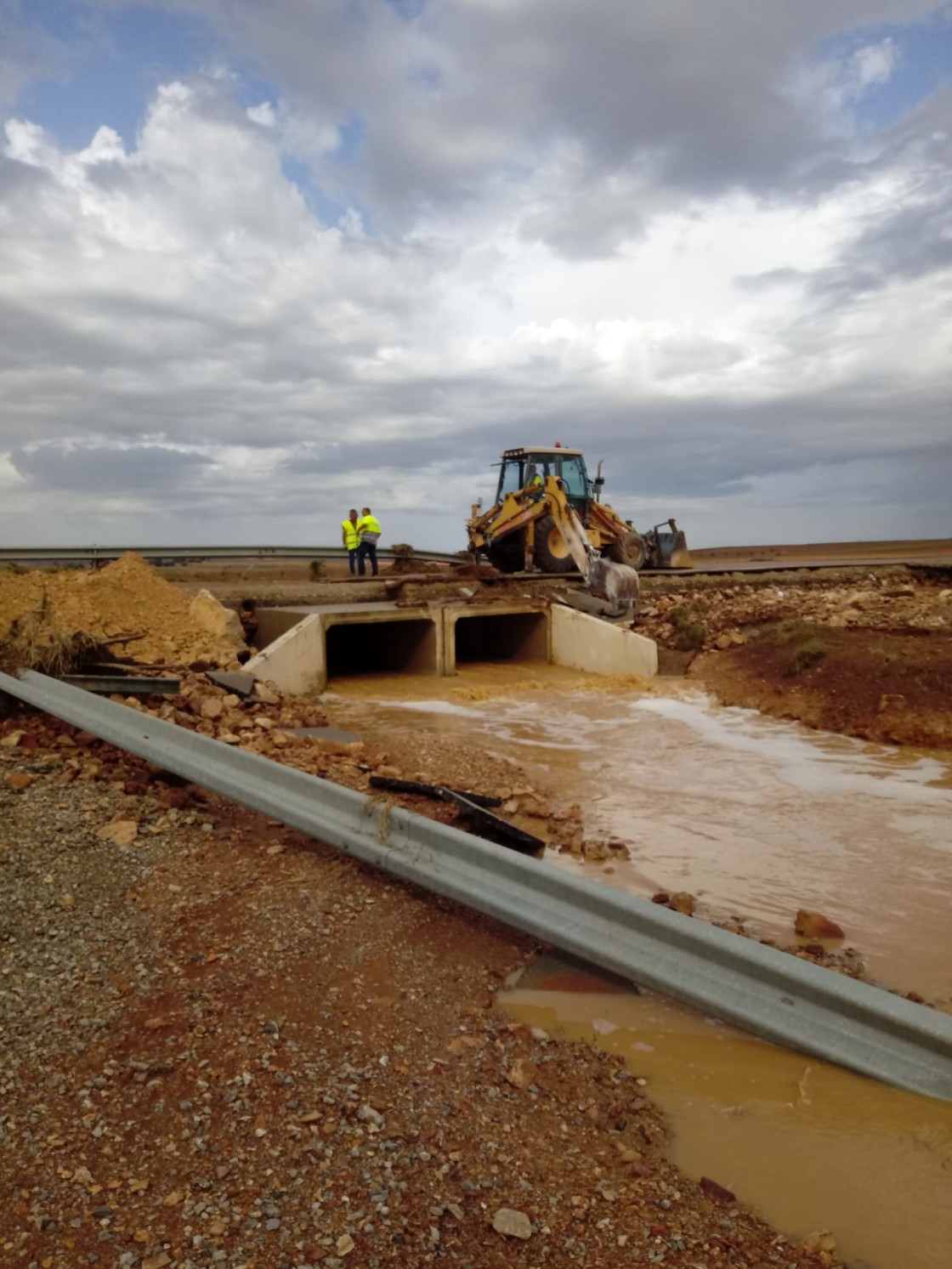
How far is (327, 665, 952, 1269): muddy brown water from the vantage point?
2.33m

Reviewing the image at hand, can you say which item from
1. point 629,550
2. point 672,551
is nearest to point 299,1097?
point 629,550

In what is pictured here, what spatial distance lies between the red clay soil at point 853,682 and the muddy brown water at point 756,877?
1.17 feet

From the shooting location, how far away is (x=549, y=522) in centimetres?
1706

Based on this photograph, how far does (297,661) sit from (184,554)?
8.61m

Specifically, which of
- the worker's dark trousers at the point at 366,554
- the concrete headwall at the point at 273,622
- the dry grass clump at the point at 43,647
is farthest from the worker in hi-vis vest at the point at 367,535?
the dry grass clump at the point at 43,647

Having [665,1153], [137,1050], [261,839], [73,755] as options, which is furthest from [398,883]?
[73,755]

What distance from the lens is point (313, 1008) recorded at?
2838 millimetres

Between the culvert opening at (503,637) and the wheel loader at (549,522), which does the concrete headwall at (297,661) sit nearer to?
the culvert opening at (503,637)

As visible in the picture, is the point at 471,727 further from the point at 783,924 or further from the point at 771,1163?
the point at 771,1163

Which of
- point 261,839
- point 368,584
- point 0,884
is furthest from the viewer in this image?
point 368,584

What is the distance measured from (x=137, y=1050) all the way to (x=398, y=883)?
1.37 metres

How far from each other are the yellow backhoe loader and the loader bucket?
1.13 meters

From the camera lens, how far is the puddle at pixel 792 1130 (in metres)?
2.16

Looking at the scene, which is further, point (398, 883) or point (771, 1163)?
point (398, 883)
